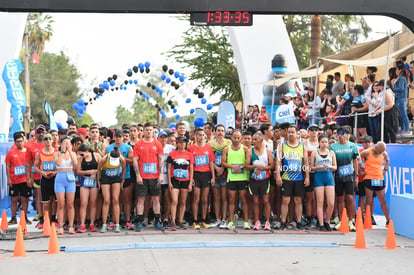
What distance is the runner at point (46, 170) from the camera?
432 inches

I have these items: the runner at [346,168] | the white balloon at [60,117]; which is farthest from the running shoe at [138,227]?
the white balloon at [60,117]

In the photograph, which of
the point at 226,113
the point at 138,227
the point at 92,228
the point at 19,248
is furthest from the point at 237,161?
the point at 226,113

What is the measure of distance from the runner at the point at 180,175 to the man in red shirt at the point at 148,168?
8.1 inches

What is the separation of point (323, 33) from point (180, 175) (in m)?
45.0

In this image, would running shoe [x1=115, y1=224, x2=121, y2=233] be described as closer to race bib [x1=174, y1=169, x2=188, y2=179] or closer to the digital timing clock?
race bib [x1=174, y1=169, x2=188, y2=179]

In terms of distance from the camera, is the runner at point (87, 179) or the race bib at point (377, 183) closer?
the runner at point (87, 179)

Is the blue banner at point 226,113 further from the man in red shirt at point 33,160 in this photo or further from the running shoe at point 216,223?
the man in red shirt at point 33,160

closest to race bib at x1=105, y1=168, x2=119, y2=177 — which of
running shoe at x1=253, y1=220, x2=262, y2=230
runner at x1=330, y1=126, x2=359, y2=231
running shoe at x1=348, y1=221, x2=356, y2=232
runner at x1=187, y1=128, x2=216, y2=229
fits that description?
runner at x1=187, y1=128, x2=216, y2=229

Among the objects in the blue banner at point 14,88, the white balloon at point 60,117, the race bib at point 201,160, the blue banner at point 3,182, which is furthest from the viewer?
the white balloon at point 60,117

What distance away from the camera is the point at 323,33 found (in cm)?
5362

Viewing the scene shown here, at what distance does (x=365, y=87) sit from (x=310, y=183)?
195 inches

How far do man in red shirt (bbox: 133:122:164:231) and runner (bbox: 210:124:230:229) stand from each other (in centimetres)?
109

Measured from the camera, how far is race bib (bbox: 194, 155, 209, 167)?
1126 cm

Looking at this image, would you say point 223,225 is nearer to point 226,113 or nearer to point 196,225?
point 196,225
